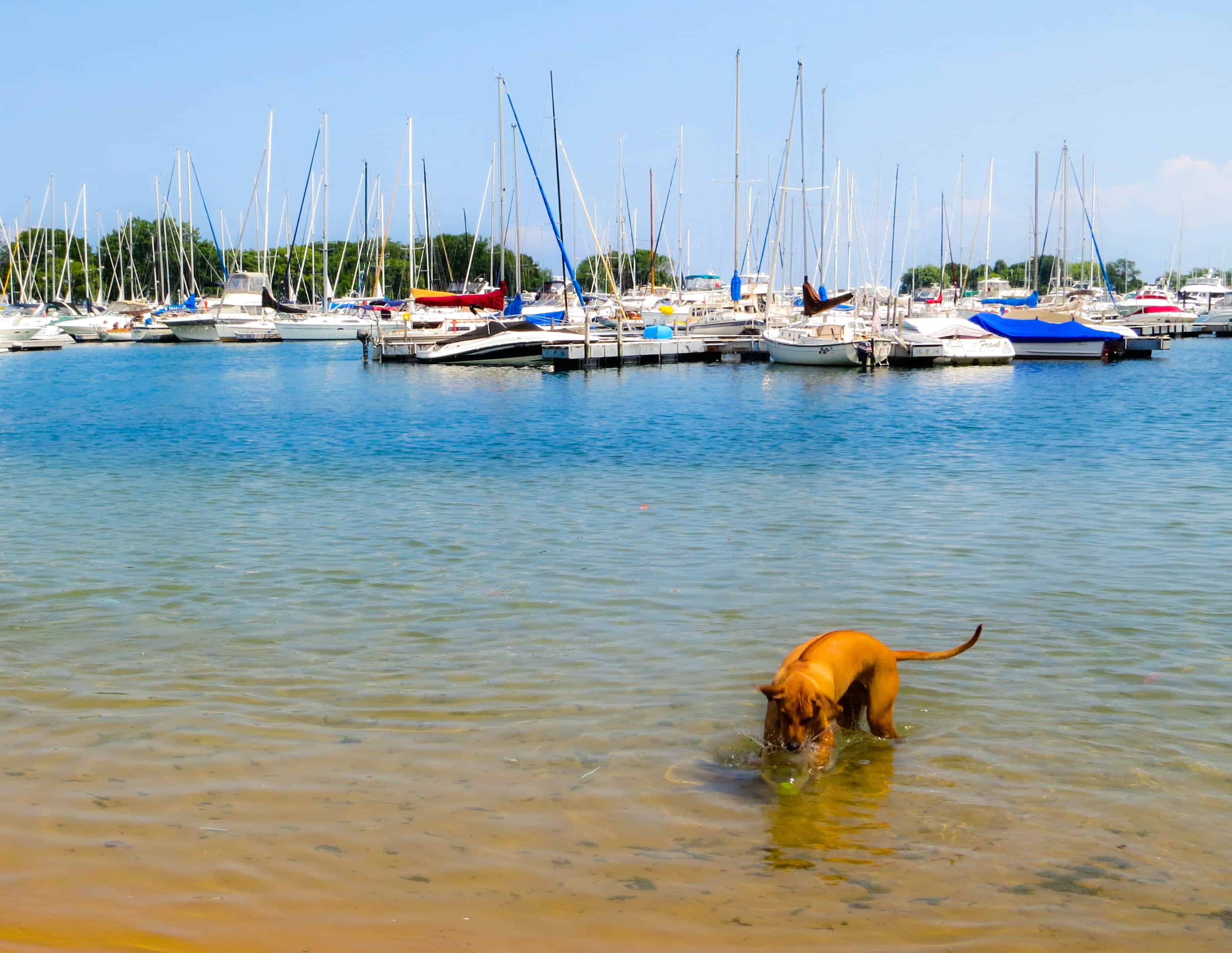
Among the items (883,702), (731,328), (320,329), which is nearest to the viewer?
(883,702)

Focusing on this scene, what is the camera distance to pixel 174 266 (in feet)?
378

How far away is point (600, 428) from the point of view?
28156mm

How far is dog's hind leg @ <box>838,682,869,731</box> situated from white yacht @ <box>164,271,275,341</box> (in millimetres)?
82788

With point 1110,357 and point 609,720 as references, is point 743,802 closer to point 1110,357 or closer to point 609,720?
point 609,720

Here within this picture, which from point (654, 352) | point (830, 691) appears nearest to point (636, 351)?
point (654, 352)

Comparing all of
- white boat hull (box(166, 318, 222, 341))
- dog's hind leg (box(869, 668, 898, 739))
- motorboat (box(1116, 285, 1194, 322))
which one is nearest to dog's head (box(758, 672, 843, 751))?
dog's hind leg (box(869, 668, 898, 739))

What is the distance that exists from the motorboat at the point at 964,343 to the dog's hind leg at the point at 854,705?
149 ft

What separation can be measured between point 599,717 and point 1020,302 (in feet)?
248

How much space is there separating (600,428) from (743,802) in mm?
22730

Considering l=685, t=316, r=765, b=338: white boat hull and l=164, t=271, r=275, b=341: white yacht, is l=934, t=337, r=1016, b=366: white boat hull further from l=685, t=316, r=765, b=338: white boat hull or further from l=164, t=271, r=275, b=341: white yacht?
l=164, t=271, r=275, b=341: white yacht

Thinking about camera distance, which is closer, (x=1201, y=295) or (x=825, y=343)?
(x=825, y=343)

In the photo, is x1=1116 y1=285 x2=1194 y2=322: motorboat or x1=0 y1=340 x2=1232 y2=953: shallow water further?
x1=1116 y1=285 x2=1194 y2=322: motorboat

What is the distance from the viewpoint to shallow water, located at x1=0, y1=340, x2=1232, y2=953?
4602mm

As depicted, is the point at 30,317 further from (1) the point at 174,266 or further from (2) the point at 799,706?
(2) the point at 799,706
